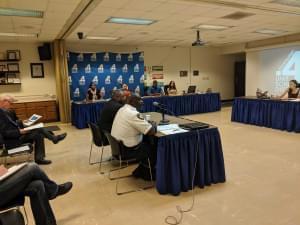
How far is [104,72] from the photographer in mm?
9008

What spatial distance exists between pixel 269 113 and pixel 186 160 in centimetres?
418

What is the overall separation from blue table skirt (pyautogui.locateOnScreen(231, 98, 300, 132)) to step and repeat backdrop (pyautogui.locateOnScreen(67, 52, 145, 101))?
3982 mm

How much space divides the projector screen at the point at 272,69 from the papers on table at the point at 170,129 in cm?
749

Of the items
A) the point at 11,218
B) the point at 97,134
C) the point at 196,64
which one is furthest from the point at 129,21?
the point at 196,64

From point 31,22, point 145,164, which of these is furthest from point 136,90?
point 145,164

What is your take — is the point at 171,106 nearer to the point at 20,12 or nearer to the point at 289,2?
the point at 289,2

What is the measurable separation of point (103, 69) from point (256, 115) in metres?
5.30

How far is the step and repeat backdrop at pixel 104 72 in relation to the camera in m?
8.58

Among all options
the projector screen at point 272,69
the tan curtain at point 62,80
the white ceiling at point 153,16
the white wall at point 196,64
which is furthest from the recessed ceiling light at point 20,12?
the projector screen at point 272,69

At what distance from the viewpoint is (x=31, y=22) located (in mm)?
5293

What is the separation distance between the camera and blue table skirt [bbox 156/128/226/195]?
111 inches

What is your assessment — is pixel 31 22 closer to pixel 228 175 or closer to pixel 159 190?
pixel 159 190

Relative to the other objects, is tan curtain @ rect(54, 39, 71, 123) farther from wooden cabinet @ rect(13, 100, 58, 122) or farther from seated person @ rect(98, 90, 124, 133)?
seated person @ rect(98, 90, 124, 133)

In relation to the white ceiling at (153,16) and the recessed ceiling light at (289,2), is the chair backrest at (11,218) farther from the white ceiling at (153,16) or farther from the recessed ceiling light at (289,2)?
the recessed ceiling light at (289,2)
